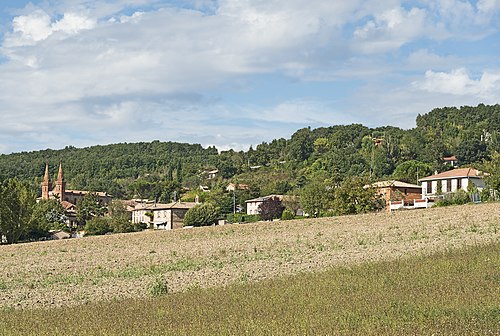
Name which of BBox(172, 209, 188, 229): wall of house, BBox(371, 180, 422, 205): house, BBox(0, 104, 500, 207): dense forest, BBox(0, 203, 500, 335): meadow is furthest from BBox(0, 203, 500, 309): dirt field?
BBox(172, 209, 188, 229): wall of house

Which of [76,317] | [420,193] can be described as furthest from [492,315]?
[420,193]

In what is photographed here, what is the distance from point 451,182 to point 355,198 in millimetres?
24575

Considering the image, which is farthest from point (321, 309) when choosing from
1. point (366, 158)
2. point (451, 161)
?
point (366, 158)

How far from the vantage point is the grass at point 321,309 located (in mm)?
11326

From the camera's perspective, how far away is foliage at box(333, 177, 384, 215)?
75.8 meters

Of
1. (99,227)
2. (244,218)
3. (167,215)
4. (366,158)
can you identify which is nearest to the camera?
(99,227)

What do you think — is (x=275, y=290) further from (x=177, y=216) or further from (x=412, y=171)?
(x=412, y=171)

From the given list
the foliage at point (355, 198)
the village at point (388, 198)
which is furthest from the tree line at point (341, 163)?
the foliage at point (355, 198)

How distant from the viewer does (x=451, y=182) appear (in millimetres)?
94875

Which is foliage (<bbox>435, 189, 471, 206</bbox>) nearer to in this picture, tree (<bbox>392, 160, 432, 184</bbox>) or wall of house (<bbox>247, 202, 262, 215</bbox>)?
tree (<bbox>392, 160, 432, 184</bbox>)

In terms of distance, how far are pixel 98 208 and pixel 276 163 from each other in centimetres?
7126

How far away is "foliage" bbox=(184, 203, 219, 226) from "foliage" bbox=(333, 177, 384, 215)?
111ft

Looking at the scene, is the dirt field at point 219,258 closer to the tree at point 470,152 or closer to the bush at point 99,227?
the bush at point 99,227

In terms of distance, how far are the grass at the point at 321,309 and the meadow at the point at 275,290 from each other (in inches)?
1.1
